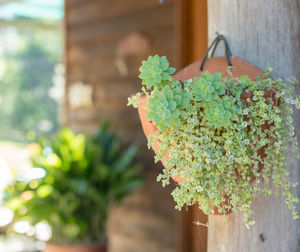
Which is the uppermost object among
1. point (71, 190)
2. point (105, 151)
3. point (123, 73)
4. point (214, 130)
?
point (123, 73)

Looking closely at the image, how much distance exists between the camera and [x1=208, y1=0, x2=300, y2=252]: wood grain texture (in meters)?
1.15

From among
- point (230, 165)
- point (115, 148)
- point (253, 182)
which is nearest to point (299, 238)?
point (253, 182)

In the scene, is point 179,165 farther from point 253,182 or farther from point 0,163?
point 0,163

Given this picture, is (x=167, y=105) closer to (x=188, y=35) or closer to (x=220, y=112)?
(x=220, y=112)

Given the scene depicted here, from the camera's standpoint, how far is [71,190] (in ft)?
9.67

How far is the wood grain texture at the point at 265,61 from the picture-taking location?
1.15 metres

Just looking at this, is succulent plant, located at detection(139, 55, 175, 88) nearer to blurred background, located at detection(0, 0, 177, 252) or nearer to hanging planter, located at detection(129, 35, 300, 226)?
hanging planter, located at detection(129, 35, 300, 226)

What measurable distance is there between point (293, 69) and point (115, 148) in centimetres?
213

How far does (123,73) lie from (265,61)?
97.4 inches

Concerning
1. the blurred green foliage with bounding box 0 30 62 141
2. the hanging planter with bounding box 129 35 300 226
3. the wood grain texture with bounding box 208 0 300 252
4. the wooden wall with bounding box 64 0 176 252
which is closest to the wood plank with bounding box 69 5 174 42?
the wooden wall with bounding box 64 0 176 252

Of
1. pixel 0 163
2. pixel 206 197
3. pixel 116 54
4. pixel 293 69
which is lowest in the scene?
pixel 0 163

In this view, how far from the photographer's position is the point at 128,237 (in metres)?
3.62

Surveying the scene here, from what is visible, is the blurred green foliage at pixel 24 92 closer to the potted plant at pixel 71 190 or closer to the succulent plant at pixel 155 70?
the potted plant at pixel 71 190

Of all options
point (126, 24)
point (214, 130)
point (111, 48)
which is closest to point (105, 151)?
point (111, 48)
